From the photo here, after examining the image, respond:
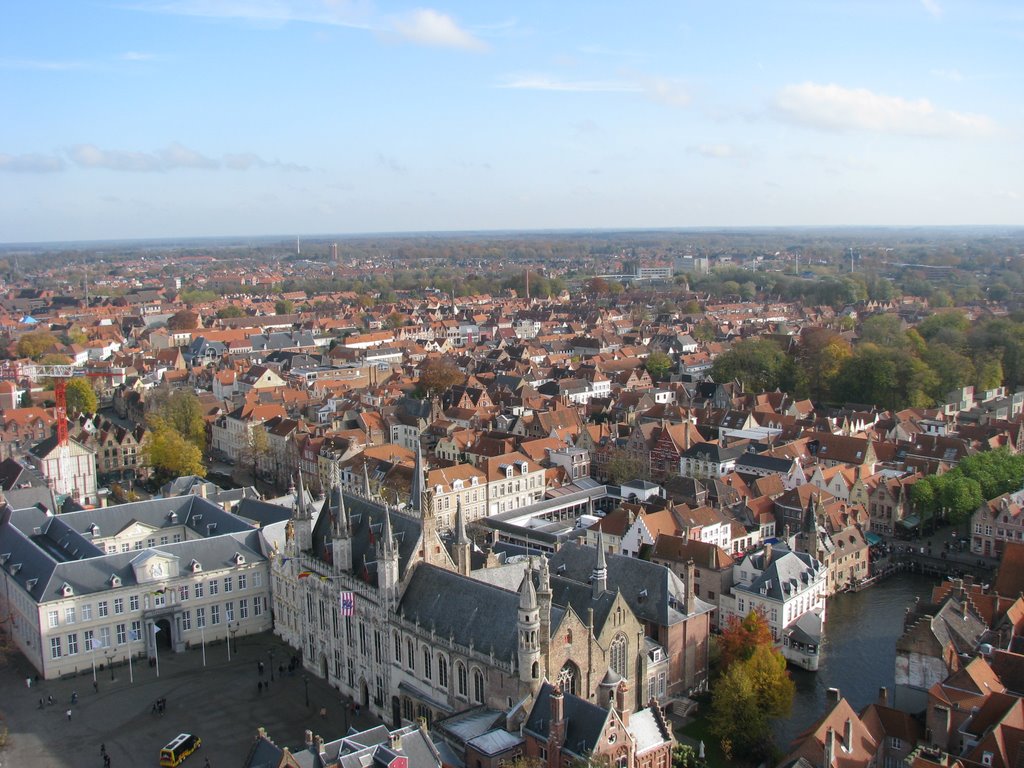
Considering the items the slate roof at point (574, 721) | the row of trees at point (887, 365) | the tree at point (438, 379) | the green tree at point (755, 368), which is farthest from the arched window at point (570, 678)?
the green tree at point (755, 368)

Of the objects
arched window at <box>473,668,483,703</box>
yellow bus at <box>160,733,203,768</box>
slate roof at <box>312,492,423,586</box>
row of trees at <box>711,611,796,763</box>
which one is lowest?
yellow bus at <box>160,733,203,768</box>

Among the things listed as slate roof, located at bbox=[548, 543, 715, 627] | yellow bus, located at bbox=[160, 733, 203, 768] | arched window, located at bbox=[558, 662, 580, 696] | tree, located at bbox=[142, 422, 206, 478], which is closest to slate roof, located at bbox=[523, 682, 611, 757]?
arched window, located at bbox=[558, 662, 580, 696]

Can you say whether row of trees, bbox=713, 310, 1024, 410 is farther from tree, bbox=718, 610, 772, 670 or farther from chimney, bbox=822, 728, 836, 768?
chimney, bbox=822, 728, 836, 768

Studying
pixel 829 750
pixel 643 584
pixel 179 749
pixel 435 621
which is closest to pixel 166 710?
pixel 179 749

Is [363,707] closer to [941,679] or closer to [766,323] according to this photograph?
[941,679]

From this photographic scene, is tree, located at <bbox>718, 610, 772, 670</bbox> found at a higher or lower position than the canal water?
higher

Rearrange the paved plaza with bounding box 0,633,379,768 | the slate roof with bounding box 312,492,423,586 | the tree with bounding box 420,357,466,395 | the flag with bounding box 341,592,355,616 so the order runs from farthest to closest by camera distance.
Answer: the tree with bounding box 420,357,466,395 < the flag with bounding box 341,592,355,616 < the slate roof with bounding box 312,492,423,586 < the paved plaza with bounding box 0,633,379,768

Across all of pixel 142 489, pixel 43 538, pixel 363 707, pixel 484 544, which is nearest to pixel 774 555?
pixel 484 544
